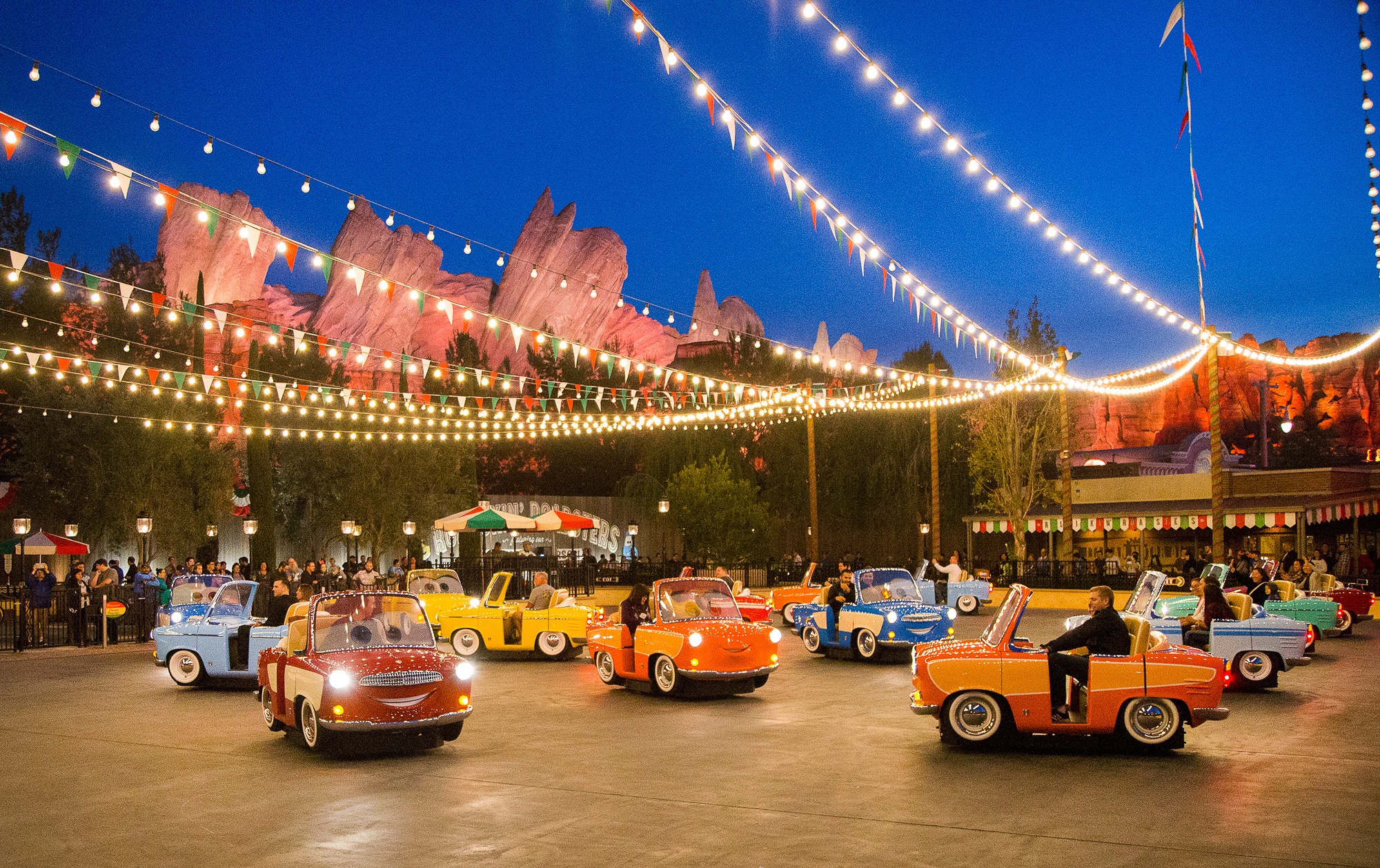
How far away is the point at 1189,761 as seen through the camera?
910 centimetres

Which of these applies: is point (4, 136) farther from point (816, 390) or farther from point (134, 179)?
point (816, 390)

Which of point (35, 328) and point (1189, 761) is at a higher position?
point (35, 328)

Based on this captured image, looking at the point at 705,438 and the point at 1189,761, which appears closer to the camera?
the point at 1189,761

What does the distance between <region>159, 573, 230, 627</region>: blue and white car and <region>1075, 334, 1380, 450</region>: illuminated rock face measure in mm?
65509

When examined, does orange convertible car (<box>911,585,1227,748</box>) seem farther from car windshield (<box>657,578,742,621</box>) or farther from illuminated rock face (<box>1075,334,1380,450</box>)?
illuminated rock face (<box>1075,334,1380,450</box>)

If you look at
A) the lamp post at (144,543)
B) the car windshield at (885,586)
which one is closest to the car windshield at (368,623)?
the car windshield at (885,586)

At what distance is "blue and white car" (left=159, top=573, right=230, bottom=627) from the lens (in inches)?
709

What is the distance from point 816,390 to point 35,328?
3224cm

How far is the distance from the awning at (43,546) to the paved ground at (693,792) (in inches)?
661

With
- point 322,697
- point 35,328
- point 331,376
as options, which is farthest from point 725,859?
point 331,376

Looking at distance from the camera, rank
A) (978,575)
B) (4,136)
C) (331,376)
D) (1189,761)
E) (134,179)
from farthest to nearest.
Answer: (331,376), (978,575), (134,179), (4,136), (1189,761)

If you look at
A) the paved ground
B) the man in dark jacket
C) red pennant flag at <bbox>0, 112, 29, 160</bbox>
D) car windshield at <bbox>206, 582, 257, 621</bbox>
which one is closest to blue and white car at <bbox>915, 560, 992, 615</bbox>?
the paved ground

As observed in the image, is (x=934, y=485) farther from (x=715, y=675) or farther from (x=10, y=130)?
(x=10, y=130)

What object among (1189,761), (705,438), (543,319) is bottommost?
(1189,761)
